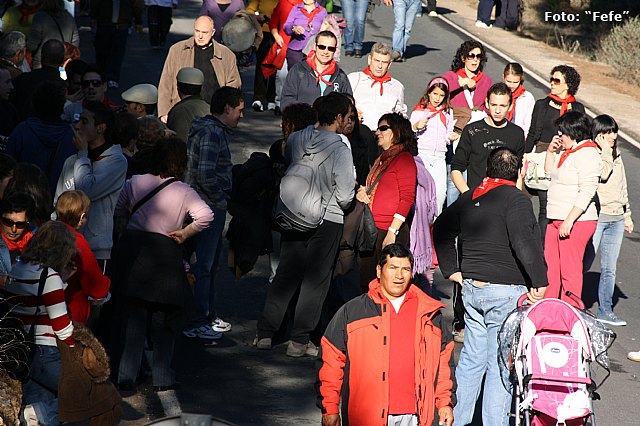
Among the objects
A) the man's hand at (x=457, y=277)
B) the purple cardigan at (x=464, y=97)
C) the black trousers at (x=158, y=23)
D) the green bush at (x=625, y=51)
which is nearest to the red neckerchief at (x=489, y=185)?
the man's hand at (x=457, y=277)

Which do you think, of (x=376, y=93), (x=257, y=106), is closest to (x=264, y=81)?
(x=257, y=106)

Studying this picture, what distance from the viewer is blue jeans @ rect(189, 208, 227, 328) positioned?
1006 centimetres

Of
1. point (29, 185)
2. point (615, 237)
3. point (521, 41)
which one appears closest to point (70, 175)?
point (29, 185)

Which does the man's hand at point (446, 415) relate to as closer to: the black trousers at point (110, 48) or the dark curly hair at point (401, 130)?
the dark curly hair at point (401, 130)

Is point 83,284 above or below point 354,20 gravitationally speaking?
below

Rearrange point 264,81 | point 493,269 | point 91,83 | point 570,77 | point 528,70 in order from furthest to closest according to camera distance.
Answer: point 528,70 < point 264,81 < point 570,77 < point 91,83 < point 493,269

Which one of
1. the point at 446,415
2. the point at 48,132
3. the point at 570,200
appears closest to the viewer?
the point at 446,415

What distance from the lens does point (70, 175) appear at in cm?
891

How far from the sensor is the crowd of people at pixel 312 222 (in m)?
6.96

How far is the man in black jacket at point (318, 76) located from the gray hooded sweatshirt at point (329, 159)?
2829 millimetres

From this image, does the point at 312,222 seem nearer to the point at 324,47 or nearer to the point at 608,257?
the point at 324,47

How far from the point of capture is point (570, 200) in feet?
34.8

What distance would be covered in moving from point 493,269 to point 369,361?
1882mm

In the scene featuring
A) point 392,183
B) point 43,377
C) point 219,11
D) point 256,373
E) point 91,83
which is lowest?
point 256,373
